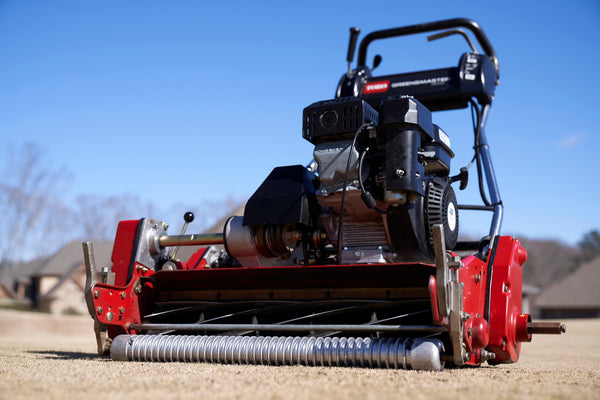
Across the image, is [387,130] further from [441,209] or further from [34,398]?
[34,398]

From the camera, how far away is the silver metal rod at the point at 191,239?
523cm

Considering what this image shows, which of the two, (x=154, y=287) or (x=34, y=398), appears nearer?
(x=34, y=398)

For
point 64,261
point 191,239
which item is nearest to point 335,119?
point 191,239

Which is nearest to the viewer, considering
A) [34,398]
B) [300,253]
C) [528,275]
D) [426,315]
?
[34,398]

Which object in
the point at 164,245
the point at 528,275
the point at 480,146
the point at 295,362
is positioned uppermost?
the point at 480,146

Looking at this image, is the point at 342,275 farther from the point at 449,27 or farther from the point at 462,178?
the point at 449,27

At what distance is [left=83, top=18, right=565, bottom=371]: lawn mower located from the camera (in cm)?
403

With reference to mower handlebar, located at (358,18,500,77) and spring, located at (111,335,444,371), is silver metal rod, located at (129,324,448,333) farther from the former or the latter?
mower handlebar, located at (358,18,500,77)

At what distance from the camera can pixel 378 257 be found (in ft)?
15.0

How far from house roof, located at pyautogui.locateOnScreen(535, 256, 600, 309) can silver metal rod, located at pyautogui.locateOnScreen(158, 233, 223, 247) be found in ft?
129

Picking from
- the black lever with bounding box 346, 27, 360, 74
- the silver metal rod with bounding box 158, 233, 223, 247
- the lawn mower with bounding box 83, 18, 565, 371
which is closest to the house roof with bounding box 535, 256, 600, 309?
the black lever with bounding box 346, 27, 360, 74

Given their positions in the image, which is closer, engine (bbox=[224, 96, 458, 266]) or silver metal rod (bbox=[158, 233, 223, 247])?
engine (bbox=[224, 96, 458, 266])

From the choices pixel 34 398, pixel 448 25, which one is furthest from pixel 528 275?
pixel 34 398

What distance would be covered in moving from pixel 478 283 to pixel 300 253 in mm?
1414
